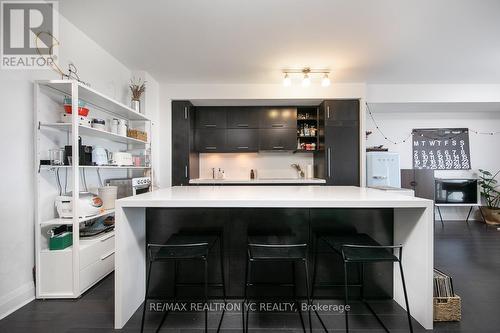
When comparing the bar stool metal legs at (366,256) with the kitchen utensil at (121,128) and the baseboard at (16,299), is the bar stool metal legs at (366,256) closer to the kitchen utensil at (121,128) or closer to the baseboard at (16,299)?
the baseboard at (16,299)

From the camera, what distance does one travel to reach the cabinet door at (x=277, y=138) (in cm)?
409

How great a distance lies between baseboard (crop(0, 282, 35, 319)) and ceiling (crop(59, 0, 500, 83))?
2501mm

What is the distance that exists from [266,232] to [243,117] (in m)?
2.80

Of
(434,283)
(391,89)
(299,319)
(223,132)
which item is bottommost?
(299,319)

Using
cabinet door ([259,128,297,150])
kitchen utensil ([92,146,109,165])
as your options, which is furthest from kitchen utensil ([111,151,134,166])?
cabinet door ([259,128,297,150])

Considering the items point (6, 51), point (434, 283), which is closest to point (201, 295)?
point (434, 283)

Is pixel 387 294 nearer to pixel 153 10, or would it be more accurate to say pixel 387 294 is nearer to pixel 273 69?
Result: pixel 273 69

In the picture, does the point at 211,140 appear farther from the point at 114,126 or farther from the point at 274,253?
the point at 274,253

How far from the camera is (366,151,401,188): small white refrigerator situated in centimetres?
383

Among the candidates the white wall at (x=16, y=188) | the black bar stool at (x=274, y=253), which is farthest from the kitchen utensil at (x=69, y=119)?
the black bar stool at (x=274, y=253)

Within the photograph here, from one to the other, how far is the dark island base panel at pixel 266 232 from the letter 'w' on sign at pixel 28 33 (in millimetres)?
1701

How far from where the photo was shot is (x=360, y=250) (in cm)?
139

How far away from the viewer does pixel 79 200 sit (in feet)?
6.28

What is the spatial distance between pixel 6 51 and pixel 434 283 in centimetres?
382
